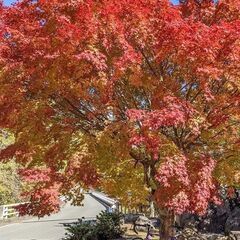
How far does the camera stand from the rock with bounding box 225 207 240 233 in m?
17.4

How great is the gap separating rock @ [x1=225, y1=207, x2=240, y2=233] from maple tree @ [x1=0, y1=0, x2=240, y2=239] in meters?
8.64

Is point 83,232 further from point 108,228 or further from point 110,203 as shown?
point 110,203

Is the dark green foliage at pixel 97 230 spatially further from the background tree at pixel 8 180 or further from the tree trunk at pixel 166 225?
the background tree at pixel 8 180

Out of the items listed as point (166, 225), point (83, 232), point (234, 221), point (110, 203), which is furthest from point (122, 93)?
point (110, 203)

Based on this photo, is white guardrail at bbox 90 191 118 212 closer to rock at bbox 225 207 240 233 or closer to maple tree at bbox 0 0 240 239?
rock at bbox 225 207 240 233

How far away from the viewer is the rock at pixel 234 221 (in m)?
17.4

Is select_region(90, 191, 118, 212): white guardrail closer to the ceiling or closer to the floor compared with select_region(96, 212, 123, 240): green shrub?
closer to the ceiling

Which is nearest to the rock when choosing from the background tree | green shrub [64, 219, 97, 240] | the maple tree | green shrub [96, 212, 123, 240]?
green shrub [96, 212, 123, 240]

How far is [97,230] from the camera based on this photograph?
15148 mm

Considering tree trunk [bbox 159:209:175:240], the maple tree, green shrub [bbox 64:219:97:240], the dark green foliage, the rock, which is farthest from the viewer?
the rock

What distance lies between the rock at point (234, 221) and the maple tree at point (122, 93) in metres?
8.64

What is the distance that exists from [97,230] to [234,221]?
20.8 feet

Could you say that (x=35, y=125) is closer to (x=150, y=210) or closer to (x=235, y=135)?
(x=235, y=135)

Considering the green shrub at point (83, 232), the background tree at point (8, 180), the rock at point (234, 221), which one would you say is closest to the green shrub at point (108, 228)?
the green shrub at point (83, 232)
